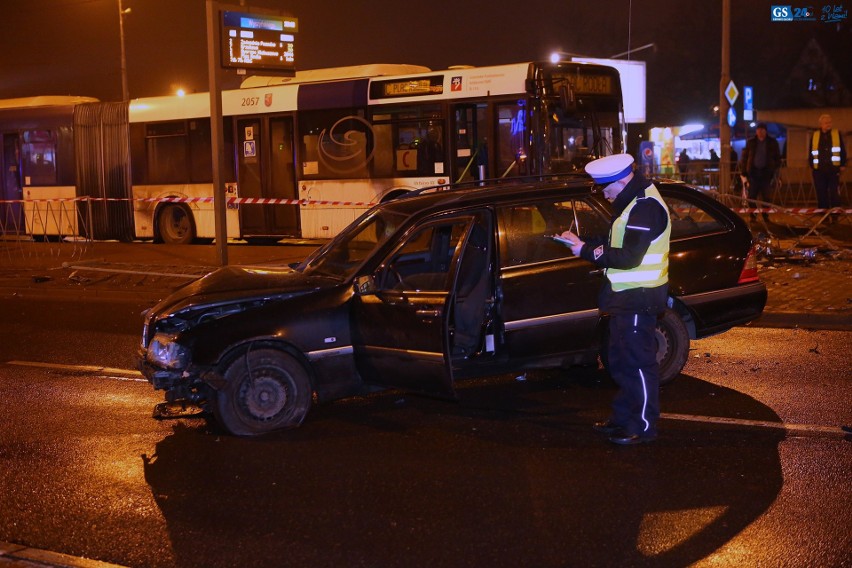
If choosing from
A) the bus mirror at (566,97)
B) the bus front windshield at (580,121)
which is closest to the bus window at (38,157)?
the bus front windshield at (580,121)

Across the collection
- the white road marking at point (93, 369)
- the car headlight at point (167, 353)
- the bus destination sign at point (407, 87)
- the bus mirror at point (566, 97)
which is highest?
the bus destination sign at point (407, 87)

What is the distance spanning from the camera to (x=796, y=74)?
51.9 m

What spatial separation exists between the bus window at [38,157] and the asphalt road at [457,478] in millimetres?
16730

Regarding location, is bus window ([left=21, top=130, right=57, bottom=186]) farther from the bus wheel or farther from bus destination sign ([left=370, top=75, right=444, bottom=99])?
bus destination sign ([left=370, top=75, right=444, bottom=99])

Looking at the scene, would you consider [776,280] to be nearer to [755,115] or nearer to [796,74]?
[755,115]

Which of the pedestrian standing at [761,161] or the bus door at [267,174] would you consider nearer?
the pedestrian standing at [761,161]

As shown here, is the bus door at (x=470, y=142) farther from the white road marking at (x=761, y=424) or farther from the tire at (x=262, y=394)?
the tire at (x=262, y=394)

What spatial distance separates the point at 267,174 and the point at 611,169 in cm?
1490

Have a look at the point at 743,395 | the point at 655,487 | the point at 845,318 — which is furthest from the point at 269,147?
the point at 655,487

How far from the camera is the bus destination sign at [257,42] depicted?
15023 mm

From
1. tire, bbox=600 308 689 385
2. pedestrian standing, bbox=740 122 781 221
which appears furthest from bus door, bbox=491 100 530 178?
tire, bbox=600 308 689 385

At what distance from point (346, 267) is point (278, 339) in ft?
3.17

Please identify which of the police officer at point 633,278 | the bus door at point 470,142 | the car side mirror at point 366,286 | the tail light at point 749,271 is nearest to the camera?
the police officer at point 633,278

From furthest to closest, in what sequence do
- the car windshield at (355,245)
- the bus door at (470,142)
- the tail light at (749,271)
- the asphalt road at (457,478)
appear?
the bus door at (470,142), the tail light at (749,271), the car windshield at (355,245), the asphalt road at (457,478)
